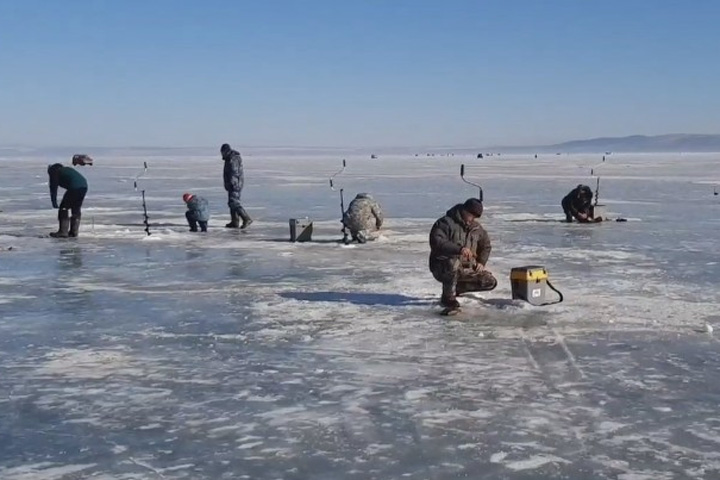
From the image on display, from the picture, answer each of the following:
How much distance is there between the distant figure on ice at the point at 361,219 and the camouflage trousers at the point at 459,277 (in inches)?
227

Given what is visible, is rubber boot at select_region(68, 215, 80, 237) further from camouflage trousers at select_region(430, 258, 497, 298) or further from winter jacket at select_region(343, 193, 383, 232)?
camouflage trousers at select_region(430, 258, 497, 298)

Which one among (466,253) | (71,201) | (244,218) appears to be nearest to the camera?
(466,253)

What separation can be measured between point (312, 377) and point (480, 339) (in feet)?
6.02

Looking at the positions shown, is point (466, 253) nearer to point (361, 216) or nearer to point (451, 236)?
point (451, 236)

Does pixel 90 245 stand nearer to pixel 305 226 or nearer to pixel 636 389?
pixel 305 226

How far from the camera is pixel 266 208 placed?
23453 mm

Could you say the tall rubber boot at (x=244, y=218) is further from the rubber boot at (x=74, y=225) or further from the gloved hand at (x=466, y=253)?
the gloved hand at (x=466, y=253)

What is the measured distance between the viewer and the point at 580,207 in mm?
18031

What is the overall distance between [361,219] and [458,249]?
250 inches

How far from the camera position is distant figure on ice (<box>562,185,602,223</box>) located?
1798cm

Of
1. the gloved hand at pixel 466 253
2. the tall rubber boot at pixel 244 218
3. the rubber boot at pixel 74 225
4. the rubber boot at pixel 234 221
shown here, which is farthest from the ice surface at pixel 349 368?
the rubber boot at pixel 234 221

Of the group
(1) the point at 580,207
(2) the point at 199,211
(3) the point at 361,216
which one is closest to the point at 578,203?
(1) the point at 580,207

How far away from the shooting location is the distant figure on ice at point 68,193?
15.6m

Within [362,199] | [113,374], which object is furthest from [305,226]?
[113,374]
